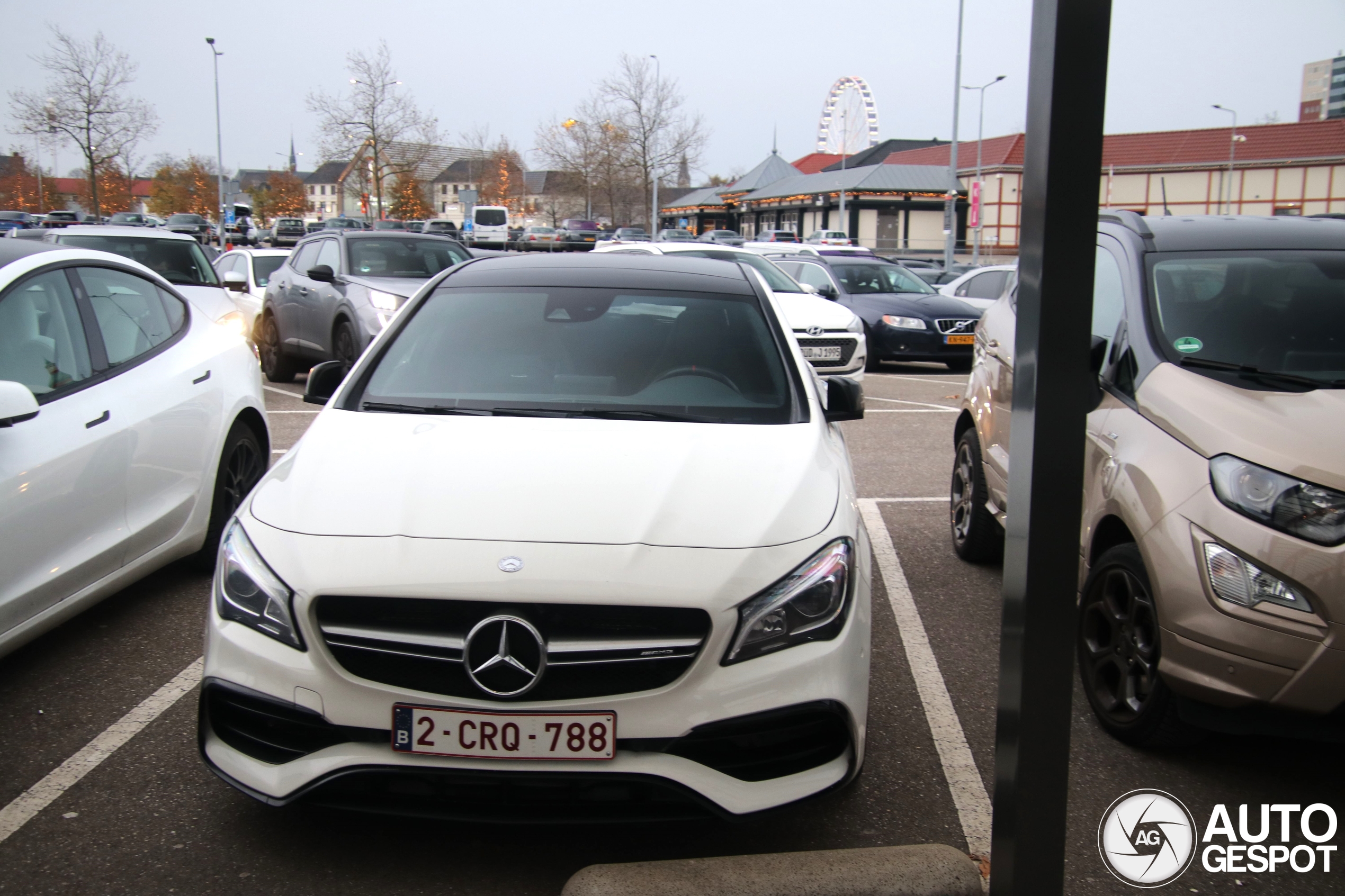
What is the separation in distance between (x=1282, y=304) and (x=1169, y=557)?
1317 millimetres

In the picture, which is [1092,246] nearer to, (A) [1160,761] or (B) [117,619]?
(A) [1160,761]

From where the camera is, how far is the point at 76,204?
93188 mm

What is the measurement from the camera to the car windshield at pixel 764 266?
44.2 feet

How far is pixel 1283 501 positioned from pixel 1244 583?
239mm

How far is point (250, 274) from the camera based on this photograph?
15648 mm

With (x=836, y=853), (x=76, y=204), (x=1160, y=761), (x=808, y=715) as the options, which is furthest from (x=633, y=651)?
(x=76, y=204)

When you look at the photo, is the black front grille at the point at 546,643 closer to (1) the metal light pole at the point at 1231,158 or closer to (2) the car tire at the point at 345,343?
(2) the car tire at the point at 345,343

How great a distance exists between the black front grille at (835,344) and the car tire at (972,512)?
640cm

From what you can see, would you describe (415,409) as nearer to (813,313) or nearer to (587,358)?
(587,358)

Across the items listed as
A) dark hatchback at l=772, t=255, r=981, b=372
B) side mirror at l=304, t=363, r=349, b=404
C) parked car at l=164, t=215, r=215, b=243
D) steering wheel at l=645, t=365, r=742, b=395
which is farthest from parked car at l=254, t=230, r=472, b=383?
parked car at l=164, t=215, r=215, b=243

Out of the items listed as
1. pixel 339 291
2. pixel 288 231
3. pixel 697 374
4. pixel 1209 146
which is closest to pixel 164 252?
pixel 339 291

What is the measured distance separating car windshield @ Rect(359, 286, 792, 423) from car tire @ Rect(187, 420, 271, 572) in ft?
5.09
